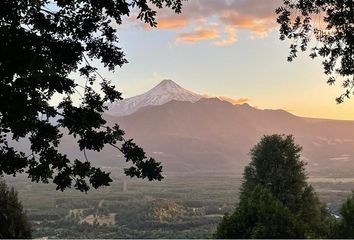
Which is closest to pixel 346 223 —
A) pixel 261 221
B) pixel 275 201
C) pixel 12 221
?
pixel 275 201

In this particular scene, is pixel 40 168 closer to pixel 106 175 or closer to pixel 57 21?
pixel 106 175

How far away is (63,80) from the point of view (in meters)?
13.2

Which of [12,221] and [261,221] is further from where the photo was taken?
[261,221]

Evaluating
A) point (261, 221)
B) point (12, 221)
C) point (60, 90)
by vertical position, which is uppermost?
point (60, 90)

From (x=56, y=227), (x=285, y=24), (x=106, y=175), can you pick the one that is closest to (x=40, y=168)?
(x=106, y=175)

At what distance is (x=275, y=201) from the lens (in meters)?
35.3

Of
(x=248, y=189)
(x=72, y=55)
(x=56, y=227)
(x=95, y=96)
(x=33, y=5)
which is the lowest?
(x=56, y=227)

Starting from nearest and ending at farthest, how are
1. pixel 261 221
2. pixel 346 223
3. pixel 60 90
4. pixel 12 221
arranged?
pixel 60 90 < pixel 12 221 < pixel 261 221 < pixel 346 223

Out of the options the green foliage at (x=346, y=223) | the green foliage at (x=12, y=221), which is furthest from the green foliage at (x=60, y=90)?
the green foliage at (x=346, y=223)

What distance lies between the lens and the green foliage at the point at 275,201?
34.0 m

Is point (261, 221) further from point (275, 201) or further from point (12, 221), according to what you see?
point (12, 221)

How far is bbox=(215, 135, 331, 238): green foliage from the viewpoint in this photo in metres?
34.0

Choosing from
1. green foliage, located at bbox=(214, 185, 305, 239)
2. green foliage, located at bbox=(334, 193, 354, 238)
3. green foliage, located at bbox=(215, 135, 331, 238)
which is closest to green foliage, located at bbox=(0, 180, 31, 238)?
green foliage, located at bbox=(214, 185, 305, 239)

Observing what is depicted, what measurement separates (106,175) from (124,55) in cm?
373
